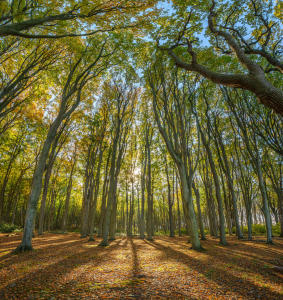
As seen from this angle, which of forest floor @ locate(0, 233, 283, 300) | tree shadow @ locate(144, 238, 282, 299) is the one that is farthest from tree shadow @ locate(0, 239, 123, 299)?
tree shadow @ locate(144, 238, 282, 299)

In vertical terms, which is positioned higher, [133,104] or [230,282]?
[133,104]

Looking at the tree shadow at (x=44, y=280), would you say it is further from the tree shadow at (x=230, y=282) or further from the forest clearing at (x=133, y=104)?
the tree shadow at (x=230, y=282)

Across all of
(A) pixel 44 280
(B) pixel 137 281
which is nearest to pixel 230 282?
(B) pixel 137 281

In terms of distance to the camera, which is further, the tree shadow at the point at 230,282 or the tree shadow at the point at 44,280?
the tree shadow at the point at 230,282

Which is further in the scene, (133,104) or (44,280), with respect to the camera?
(133,104)

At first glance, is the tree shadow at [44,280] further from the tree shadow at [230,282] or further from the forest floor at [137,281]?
the tree shadow at [230,282]

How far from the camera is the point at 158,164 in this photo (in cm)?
1995

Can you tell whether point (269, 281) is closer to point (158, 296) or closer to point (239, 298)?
point (239, 298)

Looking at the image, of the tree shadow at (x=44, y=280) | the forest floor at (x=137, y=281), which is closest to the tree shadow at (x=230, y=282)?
the forest floor at (x=137, y=281)

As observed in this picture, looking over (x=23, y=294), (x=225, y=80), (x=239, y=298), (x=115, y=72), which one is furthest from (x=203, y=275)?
(x=115, y=72)

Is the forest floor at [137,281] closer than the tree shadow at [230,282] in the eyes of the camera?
Yes

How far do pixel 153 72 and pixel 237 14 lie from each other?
5839mm

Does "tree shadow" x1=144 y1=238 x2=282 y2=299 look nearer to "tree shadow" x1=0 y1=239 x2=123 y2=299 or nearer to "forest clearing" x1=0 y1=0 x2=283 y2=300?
"forest clearing" x1=0 y1=0 x2=283 y2=300

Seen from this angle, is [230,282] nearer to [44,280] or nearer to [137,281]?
[137,281]
